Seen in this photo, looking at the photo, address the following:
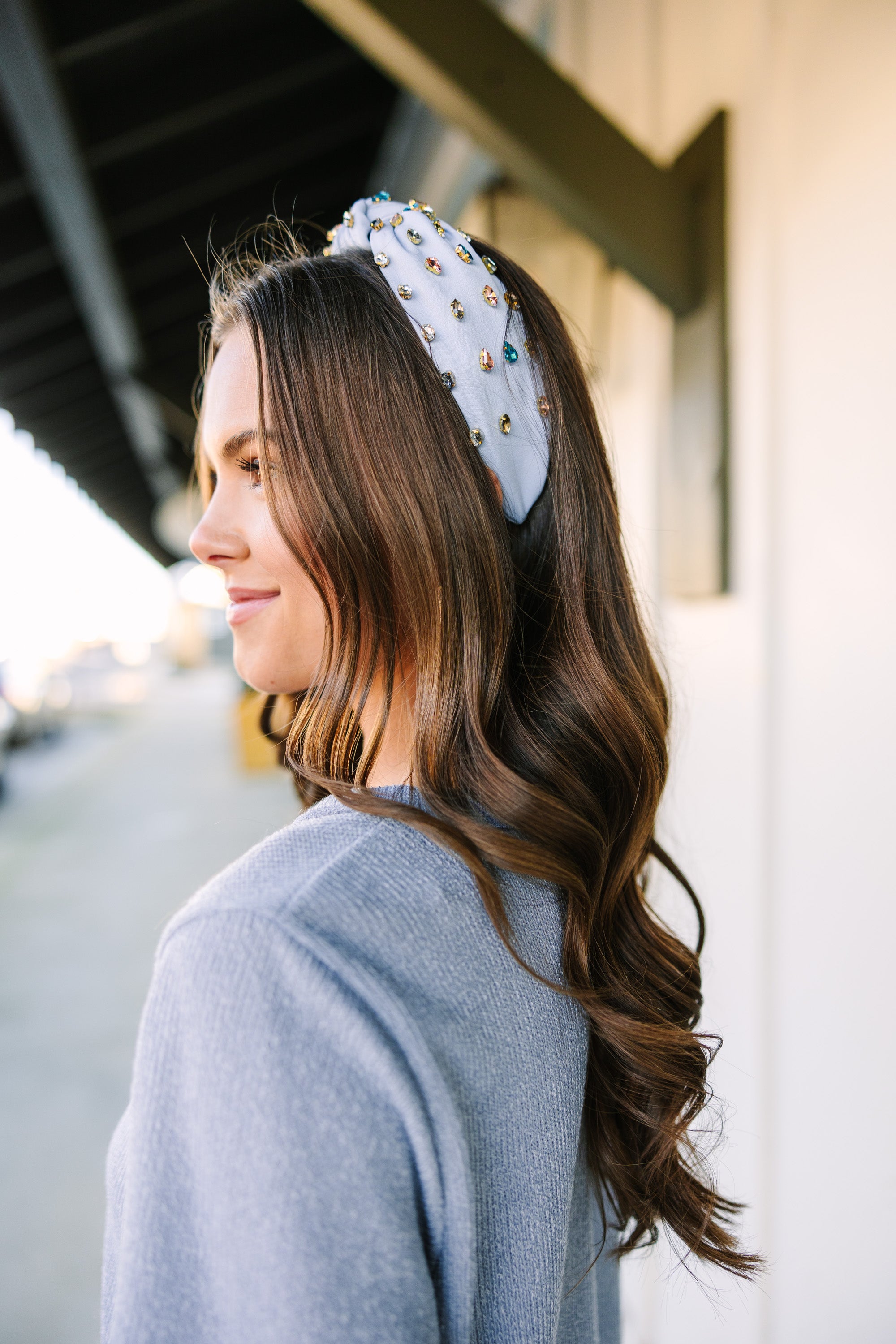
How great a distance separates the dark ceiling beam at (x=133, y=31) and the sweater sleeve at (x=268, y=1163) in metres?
2.64

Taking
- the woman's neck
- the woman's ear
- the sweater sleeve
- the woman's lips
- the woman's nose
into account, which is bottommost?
the sweater sleeve

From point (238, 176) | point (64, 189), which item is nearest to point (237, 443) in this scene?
→ point (64, 189)

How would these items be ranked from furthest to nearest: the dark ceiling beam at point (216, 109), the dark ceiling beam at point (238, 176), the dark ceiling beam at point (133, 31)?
the dark ceiling beam at point (238, 176)
the dark ceiling beam at point (216, 109)
the dark ceiling beam at point (133, 31)

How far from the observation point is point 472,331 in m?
0.76

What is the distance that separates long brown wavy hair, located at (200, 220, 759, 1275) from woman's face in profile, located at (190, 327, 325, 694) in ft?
0.16

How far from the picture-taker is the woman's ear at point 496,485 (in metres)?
0.76

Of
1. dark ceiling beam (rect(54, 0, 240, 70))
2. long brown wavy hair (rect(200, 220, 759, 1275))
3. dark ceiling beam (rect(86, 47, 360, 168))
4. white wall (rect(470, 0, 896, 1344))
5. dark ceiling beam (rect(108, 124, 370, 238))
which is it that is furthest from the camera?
dark ceiling beam (rect(108, 124, 370, 238))

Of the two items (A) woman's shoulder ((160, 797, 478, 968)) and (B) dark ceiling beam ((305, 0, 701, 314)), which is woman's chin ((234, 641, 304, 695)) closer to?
(A) woman's shoulder ((160, 797, 478, 968))

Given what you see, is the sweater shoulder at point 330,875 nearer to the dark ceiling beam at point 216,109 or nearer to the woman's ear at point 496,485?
the woman's ear at point 496,485

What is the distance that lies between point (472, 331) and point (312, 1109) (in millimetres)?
686

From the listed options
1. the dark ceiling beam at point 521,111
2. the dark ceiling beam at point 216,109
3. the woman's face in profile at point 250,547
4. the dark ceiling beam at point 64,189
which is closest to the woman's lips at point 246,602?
the woman's face in profile at point 250,547

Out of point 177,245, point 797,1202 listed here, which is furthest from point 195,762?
point 797,1202

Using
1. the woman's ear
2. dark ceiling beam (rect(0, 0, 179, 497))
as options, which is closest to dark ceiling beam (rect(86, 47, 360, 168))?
dark ceiling beam (rect(0, 0, 179, 497))

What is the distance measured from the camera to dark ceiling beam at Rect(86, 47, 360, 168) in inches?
105
